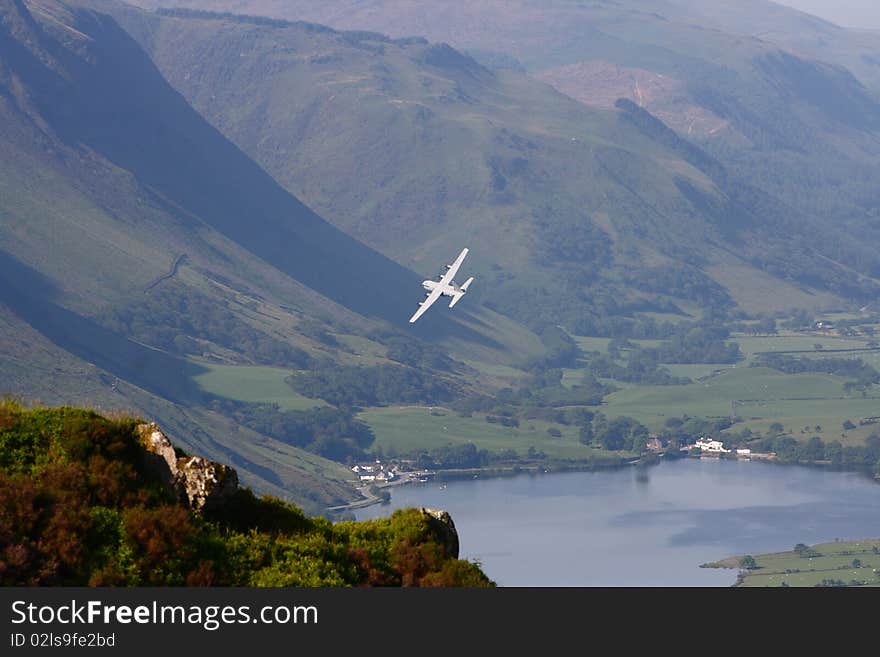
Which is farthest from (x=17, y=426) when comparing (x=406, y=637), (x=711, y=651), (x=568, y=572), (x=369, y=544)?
(x=568, y=572)

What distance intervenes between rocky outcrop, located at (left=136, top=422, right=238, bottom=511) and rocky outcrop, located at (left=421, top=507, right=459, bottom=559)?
4760 mm

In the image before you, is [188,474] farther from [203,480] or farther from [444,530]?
[444,530]

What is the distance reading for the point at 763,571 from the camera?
180 meters

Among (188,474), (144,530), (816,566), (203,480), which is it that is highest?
(816,566)

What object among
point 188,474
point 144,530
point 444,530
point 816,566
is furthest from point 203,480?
point 816,566

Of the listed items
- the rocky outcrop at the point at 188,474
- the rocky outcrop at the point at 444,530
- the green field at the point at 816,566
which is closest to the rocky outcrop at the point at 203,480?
the rocky outcrop at the point at 188,474

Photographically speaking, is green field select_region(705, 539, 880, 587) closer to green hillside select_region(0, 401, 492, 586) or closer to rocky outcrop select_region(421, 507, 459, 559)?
rocky outcrop select_region(421, 507, 459, 559)

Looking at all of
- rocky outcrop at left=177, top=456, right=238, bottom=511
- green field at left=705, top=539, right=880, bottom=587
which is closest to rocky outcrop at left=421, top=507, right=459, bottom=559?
rocky outcrop at left=177, top=456, right=238, bottom=511

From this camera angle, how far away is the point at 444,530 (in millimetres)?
36312

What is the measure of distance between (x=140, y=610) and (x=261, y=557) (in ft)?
18.5

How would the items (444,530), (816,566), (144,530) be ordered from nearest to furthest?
(144,530), (444,530), (816,566)

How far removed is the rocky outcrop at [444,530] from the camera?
118ft

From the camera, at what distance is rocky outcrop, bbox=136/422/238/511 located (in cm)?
3312

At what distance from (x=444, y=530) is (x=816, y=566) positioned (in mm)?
155888
